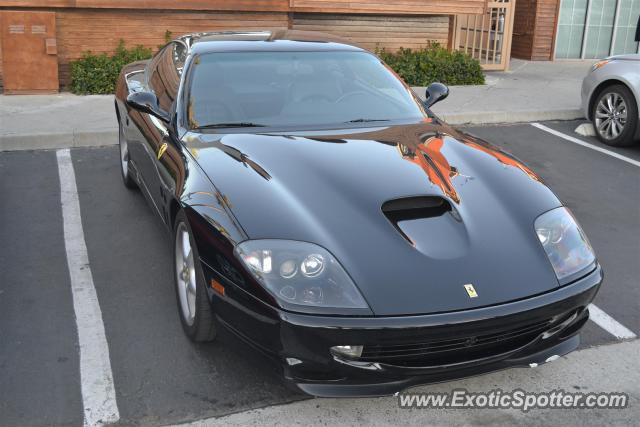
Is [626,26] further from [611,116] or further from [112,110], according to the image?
[112,110]

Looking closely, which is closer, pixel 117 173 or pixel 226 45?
pixel 226 45

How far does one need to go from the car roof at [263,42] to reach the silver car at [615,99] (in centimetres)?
444

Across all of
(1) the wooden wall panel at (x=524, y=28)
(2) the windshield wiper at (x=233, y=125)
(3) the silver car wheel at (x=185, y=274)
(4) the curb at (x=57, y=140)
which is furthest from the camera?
(1) the wooden wall panel at (x=524, y=28)

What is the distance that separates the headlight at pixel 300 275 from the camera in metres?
2.88

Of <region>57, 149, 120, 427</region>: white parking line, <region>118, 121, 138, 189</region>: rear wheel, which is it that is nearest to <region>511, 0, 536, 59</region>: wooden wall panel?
<region>118, 121, 138, 189</region>: rear wheel

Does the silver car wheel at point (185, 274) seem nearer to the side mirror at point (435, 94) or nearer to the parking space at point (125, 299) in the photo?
the parking space at point (125, 299)

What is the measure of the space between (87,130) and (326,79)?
3991 millimetres

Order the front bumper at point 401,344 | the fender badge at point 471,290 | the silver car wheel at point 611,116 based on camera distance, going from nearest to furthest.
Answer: the front bumper at point 401,344, the fender badge at point 471,290, the silver car wheel at point 611,116

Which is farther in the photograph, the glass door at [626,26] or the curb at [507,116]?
the glass door at [626,26]

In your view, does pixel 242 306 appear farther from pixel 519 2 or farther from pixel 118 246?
pixel 519 2

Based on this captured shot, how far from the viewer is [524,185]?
3.69 m

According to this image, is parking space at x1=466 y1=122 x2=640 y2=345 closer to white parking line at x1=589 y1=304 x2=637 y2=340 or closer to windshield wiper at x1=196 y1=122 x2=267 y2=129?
white parking line at x1=589 y1=304 x2=637 y2=340

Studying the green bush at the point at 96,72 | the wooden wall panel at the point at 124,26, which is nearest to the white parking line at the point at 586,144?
the wooden wall panel at the point at 124,26

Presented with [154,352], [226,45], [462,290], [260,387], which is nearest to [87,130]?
[226,45]
